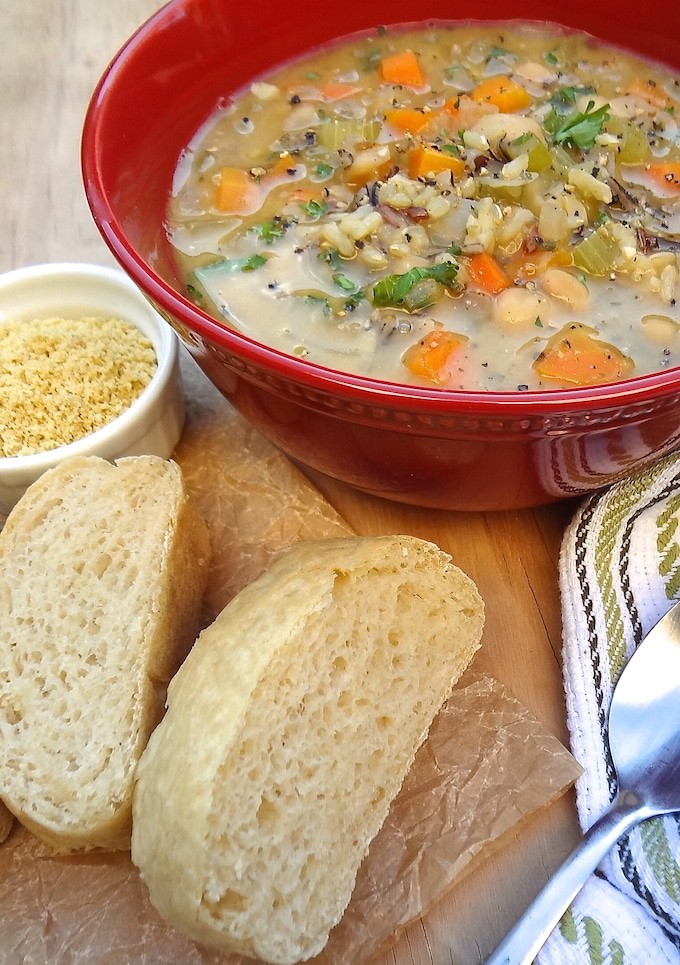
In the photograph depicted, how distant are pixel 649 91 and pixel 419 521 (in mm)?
1326

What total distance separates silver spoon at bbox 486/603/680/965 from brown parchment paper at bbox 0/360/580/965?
11 centimetres

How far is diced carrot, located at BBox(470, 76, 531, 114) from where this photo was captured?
Answer: 87.2 inches

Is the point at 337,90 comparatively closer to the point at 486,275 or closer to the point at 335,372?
the point at 486,275

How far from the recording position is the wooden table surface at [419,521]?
4.82 feet

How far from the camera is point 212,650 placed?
1.45 m

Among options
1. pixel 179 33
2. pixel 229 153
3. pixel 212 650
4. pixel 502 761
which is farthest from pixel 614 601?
pixel 179 33

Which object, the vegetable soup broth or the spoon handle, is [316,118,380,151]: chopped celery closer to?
the vegetable soup broth

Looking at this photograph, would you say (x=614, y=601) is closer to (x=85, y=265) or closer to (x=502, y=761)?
(x=502, y=761)

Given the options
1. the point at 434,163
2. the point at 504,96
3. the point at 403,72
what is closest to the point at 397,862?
the point at 434,163

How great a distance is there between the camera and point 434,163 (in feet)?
6.51

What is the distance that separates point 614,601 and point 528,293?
63 centimetres

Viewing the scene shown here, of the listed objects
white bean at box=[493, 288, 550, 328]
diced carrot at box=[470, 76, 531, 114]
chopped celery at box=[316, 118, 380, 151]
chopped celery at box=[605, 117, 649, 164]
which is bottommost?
white bean at box=[493, 288, 550, 328]

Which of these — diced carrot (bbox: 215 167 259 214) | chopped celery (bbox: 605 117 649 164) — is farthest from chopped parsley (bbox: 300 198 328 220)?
chopped celery (bbox: 605 117 649 164)

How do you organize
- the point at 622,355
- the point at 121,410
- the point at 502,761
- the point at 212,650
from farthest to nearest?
the point at 121,410 → the point at 622,355 → the point at 502,761 → the point at 212,650
